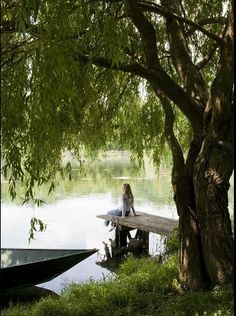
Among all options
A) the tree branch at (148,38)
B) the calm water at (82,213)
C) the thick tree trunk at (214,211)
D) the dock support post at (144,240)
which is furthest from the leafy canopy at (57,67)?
the dock support post at (144,240)

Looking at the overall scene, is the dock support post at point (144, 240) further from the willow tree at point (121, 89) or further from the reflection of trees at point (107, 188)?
the reflection of trees at point (107, 188)

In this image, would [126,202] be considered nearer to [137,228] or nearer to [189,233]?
[137,228]

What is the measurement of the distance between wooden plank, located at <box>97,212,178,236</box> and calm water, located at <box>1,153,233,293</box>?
0.45 metres

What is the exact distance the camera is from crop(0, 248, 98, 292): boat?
7.78m

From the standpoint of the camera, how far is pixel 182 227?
4973 millimetres

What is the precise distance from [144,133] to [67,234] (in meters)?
6.80

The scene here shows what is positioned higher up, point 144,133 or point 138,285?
point 144,133

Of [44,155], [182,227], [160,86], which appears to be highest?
[160,86]

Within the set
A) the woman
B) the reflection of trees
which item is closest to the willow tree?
the woman

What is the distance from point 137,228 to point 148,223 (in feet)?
0.95

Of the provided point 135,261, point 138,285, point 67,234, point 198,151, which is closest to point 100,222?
point 67,234

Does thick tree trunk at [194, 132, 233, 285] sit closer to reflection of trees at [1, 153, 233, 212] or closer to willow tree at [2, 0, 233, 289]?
willow tree at [2, 0, 233, 289]

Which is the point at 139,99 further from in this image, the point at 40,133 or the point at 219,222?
the point at 40,133

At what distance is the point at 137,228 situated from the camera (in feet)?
34.3
